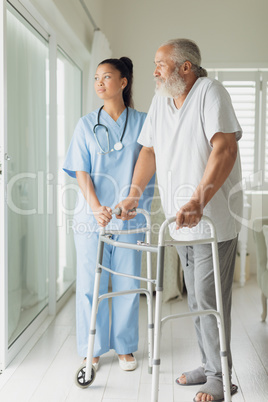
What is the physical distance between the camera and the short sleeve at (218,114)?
1.83 meters

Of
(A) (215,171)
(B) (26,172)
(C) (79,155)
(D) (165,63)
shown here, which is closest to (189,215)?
(A) (215,171)

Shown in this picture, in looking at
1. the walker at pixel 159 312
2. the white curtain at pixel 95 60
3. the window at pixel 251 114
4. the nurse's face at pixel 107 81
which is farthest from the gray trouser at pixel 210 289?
the window at pixel 251 114

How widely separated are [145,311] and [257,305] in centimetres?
84

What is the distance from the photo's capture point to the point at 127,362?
2402 millimetres

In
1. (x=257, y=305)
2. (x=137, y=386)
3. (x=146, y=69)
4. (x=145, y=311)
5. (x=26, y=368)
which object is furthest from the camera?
(x=146, y=69)

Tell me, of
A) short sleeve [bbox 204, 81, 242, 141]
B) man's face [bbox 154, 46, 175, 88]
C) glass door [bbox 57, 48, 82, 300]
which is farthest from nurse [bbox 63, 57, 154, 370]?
glass door [bbox 57, 48, 82, 300]

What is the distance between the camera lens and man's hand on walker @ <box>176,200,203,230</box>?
1672 millimetres

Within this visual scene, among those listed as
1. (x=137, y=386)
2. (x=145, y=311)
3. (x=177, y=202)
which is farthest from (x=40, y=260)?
(x=177, y=202)

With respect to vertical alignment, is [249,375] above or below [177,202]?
below

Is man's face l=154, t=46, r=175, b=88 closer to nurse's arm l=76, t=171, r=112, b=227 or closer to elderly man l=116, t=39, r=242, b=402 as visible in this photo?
elderly man l=116, t=39, r=242, b=402

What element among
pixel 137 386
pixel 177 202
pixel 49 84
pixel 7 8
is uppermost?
pixel 7 8

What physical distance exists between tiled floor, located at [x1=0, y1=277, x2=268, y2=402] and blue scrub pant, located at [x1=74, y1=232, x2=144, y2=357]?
0.11 meters

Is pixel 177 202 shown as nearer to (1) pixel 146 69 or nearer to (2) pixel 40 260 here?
(2) pixel 40 260

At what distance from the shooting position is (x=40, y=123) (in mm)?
2996
